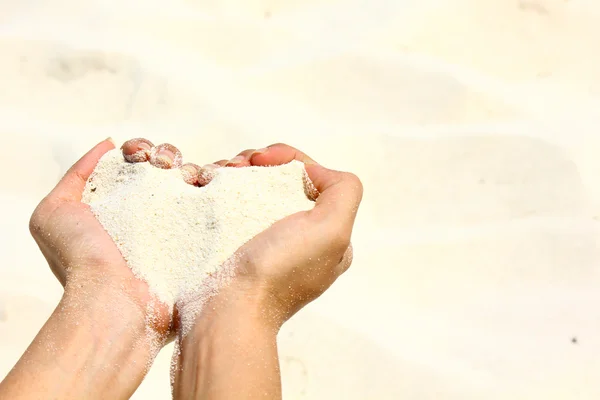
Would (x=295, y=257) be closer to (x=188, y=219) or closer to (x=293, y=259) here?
(x=293, y=259)

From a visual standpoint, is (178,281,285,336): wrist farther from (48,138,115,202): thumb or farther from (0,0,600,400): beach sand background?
(48,138,115,202): thumb

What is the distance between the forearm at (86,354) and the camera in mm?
1039

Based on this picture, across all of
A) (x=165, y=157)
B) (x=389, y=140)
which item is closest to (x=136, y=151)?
(x=165, y=157)

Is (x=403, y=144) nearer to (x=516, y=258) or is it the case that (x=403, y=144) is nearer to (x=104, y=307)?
(x=516, y=258)

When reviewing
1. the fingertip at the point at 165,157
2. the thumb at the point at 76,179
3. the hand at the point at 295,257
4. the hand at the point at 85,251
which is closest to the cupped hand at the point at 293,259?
the hand at the point at 295,257

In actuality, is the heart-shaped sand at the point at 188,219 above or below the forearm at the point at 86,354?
above

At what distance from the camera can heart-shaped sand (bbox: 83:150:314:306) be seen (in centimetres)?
113

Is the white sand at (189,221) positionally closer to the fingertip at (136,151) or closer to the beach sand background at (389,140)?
the fingertip at (136,151)

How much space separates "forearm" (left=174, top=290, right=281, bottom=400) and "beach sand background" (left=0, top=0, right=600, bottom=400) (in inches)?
11.8

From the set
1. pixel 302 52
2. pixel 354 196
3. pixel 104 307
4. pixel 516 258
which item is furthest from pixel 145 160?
pixel 516 258

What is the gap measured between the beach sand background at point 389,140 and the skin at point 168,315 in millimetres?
269

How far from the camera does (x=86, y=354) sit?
3.54 ft

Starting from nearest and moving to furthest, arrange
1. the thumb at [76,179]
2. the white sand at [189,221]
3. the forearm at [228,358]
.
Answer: the forearm at [228,358]
the white sand at [189,221]
the thumb at [76,179]

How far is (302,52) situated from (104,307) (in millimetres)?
991
